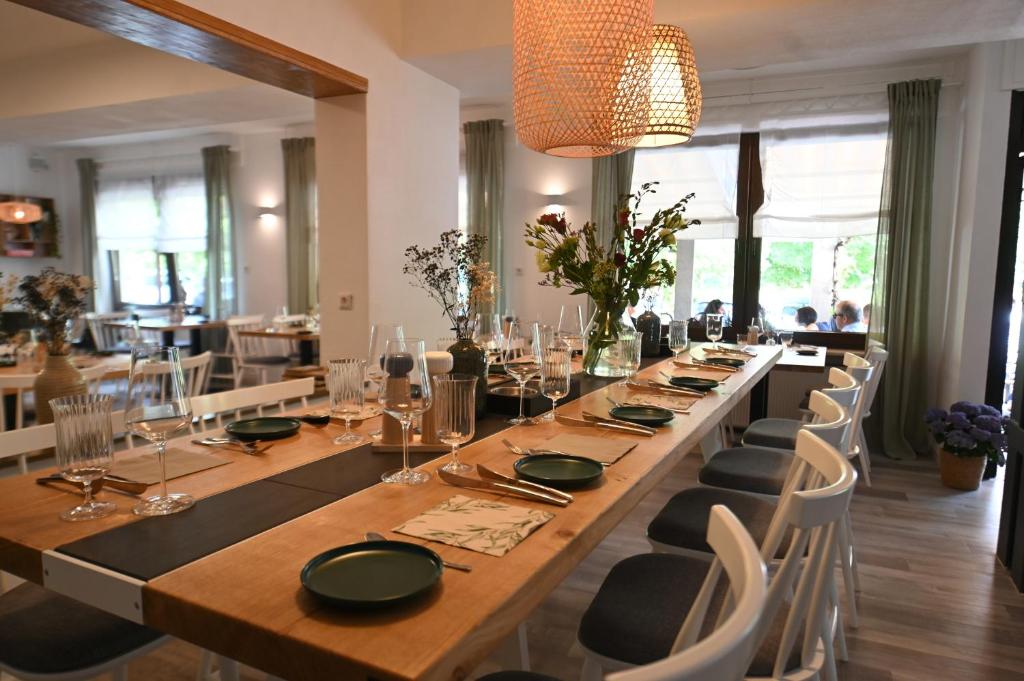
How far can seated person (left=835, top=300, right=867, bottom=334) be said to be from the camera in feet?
18.9

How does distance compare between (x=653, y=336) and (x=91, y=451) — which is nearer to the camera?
(x=91, y=451)

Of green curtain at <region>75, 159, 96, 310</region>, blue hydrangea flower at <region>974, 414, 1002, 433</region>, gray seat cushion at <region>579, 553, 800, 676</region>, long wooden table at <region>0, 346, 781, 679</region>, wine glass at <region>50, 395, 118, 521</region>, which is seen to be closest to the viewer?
long wooden table at <region>0, 346, 781, 679</region>

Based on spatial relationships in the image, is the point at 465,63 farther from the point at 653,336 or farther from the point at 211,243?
the point at 211,243

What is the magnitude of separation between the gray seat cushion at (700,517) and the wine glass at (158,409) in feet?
4.28

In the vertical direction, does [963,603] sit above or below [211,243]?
below

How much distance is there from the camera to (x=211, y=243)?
8641 mm

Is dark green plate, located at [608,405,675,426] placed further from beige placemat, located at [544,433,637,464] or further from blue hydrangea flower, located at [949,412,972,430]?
blue hydrangea flower, located at [949,412,972,430]

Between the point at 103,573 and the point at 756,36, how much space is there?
3645 millimetres

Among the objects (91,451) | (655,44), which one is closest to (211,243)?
(655,44)

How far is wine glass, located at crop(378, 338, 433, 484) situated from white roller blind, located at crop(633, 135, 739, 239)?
15.7ft

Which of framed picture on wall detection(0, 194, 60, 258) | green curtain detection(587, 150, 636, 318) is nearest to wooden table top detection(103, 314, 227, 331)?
framed picture on wall detection(0, 194, 60, 258)

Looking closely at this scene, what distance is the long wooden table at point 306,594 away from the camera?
0.84 meters

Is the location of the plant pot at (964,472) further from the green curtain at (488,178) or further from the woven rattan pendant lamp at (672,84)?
the green curtain at (488,178)

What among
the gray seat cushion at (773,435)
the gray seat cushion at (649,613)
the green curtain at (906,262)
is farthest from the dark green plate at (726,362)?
the green curtain at (906,262)
